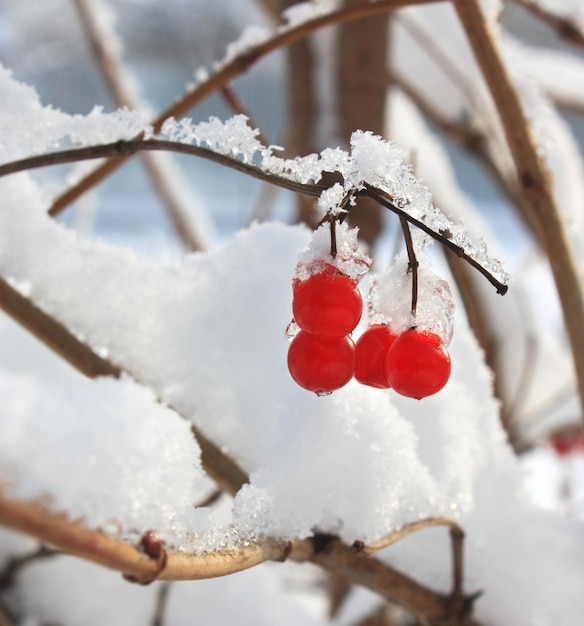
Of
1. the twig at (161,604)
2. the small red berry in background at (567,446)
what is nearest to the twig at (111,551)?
the twig at (161,604)

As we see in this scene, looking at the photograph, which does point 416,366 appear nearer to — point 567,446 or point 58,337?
point 58,337

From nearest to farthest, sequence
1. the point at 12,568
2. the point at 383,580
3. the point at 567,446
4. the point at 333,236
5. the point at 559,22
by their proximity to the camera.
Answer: the point at 333,236
the point at 383,580
the point at 12,568
the point at 559,22
the point at 567,446

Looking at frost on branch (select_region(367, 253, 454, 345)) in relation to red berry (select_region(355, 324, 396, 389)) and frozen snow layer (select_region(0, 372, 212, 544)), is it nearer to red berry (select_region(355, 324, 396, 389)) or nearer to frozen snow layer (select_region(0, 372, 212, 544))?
red berry (select_region(355, 324, 396, 389))

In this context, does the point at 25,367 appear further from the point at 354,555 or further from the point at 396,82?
the point at 396,82

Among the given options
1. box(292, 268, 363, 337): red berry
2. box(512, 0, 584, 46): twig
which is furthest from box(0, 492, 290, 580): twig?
box(512, 0, 584, 46): twig

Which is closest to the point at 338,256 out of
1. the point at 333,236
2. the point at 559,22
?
the point at 333,236

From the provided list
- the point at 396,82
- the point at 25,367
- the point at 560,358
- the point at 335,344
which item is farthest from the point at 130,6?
the point at 335,344
